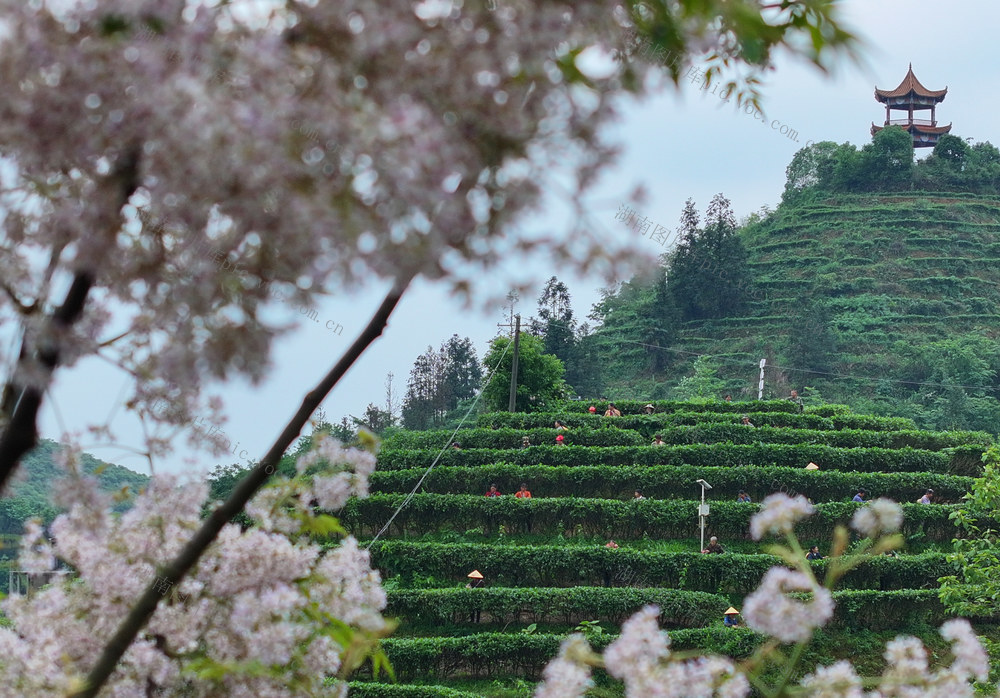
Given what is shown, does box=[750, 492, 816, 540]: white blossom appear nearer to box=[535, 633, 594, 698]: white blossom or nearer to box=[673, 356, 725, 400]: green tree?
box=[535, 633, 594, 698]: white blossom

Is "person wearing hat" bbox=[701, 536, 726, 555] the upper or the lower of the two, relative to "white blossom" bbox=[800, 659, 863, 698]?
Result: lower

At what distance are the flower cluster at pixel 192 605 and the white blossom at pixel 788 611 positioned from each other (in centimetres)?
56

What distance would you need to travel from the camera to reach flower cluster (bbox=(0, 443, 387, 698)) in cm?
143

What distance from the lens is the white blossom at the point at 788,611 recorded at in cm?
142

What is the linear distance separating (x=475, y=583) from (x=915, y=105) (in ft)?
211

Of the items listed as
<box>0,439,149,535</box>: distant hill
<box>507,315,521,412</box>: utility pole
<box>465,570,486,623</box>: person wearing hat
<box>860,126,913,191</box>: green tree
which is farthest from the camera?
<box>860,126,913,191</box>: green tree

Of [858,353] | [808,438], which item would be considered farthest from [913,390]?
[808,438]

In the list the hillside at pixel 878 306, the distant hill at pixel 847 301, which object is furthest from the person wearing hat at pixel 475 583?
the hillside at pixel 878 306

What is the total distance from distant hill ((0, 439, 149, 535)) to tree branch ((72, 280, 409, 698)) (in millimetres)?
204

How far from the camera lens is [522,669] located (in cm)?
1609

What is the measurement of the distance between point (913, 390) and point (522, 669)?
127 feet

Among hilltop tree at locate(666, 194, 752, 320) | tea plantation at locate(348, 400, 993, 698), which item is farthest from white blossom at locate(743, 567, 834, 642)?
hilltop tree at locate(666, 194, 752, 320)

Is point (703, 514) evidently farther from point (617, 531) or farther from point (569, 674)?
point (569, 674)

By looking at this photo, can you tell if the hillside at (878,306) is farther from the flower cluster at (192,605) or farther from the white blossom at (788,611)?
the flower cluster at (192,605)
